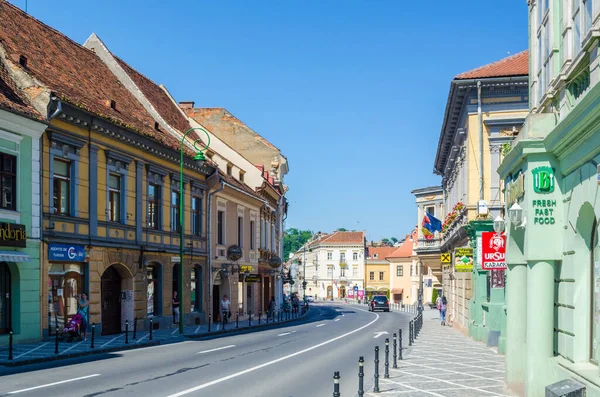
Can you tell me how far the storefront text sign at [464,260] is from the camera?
29.3 meters

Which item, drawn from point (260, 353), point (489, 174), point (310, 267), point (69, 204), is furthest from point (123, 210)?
point (310, 267)

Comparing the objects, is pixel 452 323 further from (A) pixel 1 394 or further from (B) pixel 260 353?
(A) pixel 1 394

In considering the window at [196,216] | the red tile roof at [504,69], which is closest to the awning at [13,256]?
the window at [196,216]

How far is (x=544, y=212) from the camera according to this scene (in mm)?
12102

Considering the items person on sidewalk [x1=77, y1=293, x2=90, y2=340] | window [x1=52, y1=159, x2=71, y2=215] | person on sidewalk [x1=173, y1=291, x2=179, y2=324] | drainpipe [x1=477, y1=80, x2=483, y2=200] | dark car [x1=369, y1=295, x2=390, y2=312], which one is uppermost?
drainpipe [x1=477, y1=80, x2=483, y2=200]

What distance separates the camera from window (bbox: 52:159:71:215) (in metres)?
26.0

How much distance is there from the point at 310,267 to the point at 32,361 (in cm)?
11900

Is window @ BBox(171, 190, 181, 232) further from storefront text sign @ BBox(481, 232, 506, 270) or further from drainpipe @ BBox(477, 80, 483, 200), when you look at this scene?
storefront text sign @ BBox(481, 232, 506, 270)

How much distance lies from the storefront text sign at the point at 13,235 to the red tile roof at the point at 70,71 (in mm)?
4943

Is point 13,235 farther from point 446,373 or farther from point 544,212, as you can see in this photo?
point 544,212

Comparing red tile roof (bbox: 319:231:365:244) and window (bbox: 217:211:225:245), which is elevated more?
window (bbox: 217:211:225:245)

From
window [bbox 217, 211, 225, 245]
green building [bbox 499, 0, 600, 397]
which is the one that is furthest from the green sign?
window [bbox 217, 211, 225, 245]

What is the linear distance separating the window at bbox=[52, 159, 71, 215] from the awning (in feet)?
9.02

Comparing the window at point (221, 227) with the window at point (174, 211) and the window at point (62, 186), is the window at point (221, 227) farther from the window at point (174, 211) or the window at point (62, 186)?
the window at point (62, 186)
